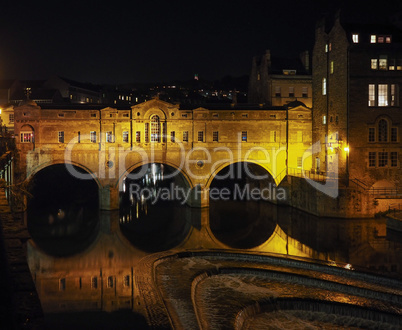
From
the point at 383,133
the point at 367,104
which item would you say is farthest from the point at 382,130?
the point at 367,104

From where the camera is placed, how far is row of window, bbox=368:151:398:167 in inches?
1393

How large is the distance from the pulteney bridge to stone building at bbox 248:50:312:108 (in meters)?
6.63

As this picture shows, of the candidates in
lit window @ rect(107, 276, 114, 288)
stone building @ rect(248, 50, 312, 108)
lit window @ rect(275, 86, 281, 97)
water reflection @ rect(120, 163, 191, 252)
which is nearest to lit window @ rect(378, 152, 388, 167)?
stone building @ rect(248, 50, 312, 108)

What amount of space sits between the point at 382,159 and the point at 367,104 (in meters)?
4.18

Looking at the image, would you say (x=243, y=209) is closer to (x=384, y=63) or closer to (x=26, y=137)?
(x=384, y=63)

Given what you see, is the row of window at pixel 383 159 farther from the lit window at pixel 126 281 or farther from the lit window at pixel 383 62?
the lit window at pixel 126 281

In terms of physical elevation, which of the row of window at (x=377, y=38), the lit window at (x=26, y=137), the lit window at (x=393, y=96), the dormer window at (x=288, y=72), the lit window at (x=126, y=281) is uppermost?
the row of window at (x=377, y=38)

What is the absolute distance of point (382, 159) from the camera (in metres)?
35.5

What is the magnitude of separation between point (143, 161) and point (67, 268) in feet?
50.5

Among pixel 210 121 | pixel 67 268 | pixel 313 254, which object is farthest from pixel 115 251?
pixel 210 121

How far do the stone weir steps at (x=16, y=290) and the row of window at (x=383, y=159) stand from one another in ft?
93.5

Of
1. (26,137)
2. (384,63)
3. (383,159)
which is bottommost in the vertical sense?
(383,159)

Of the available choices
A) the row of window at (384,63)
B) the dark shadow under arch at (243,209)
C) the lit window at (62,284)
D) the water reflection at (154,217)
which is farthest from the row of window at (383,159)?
the lit window at (62,284)

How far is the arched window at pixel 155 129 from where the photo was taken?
38.2 meters
